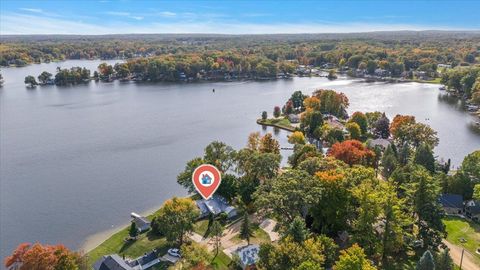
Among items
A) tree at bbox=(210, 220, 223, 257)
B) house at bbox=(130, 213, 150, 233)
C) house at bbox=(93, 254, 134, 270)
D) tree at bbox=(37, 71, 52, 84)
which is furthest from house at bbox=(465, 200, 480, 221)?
tree at bbox=(37, 71, 52, 84)

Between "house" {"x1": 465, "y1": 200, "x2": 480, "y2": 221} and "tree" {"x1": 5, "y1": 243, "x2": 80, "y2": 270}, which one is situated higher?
"tree" {"x1": 5, "y1": 243, "x2": 80, "y2": 270}

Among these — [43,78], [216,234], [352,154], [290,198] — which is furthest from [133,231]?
[43,78]

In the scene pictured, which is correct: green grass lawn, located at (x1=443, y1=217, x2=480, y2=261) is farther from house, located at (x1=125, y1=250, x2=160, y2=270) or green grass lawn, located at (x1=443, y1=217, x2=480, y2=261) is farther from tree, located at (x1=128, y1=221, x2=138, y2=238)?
tree, located at (x1=128, y1=221, x2=138, y2=238)

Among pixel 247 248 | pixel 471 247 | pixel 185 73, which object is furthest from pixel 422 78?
pixel 247 248

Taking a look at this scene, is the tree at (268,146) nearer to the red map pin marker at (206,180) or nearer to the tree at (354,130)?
the red map pin marker at (206,180)

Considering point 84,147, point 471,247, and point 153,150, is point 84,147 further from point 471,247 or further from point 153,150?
point 471,247
